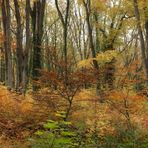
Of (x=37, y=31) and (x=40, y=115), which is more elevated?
(x=37, y=31)

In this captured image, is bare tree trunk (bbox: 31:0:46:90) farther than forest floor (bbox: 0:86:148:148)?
Yes

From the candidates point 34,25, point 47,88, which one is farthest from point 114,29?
point 47,88

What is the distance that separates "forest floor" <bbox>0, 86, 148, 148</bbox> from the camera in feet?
29.7

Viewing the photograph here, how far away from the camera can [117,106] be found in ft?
34.0

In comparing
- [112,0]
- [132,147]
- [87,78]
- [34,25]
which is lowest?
[132,147]

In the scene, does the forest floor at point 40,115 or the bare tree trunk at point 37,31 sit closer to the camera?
the forest floor at point 40,115

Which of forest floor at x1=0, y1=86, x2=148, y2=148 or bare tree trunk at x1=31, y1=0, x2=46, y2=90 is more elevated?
bare tree trunk at x1=31, y1=0, x2=46, y2=90

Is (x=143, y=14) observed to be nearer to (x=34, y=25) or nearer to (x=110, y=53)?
(x=110, y=53)

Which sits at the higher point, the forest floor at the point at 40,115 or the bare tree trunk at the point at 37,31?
the bare tree trunk at the point at 37,31

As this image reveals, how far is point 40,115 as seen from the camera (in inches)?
394

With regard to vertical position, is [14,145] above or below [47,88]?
below

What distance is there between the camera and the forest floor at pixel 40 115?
357 inches

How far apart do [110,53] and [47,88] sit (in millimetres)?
10211

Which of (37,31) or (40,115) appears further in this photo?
(37,31)
